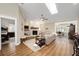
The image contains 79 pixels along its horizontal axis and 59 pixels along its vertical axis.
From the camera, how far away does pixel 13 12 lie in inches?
113

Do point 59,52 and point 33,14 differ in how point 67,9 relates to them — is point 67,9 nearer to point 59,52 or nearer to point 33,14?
point 33,14

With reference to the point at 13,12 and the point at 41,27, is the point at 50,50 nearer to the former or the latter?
the point at 41,27

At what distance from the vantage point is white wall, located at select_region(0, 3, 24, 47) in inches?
111

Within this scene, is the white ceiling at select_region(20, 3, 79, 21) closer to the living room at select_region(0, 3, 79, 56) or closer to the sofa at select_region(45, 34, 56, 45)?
the living room at select_region(0, 3, 79, 56)

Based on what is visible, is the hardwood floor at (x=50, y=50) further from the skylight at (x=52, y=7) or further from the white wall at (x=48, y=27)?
the skylight at (x=52, y=7)

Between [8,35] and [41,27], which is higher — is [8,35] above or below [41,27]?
below

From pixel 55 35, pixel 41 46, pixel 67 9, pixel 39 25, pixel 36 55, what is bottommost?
pixel 36 55

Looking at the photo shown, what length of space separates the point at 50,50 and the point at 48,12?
90cm

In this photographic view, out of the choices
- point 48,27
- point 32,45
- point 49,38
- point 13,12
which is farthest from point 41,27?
point 13,12

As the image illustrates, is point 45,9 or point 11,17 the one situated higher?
point 45,9

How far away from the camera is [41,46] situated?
3.00 meters

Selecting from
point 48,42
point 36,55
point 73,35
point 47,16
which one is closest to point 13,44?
point 36,55

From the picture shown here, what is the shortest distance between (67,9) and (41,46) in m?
1.07

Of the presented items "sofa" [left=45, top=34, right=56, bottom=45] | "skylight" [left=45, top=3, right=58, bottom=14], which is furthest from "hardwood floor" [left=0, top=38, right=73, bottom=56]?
"skylight" [left=45, top=3, right=58, bottom=14]
